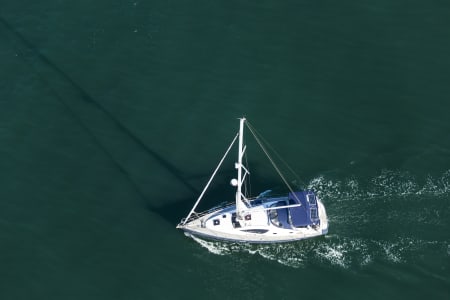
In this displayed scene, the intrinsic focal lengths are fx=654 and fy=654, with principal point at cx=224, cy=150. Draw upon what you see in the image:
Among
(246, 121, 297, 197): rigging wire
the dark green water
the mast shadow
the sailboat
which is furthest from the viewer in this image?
the mast shadow

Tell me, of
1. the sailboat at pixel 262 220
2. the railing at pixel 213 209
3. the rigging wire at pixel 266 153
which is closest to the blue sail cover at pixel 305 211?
the sailboat at pixel 262 220

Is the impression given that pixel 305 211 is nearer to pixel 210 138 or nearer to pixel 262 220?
pixel 262 220

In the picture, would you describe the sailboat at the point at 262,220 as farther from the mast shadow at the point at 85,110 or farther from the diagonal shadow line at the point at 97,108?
the diagonal shadow line at the point at 97,108

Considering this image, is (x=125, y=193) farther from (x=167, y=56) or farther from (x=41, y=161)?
(x=167, y=56)

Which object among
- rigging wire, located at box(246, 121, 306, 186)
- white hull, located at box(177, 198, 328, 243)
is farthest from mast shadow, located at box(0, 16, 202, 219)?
rigging wire, located at box(246, 121, 306, 186)

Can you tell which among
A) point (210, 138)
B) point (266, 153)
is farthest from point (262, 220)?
point (210, 138)

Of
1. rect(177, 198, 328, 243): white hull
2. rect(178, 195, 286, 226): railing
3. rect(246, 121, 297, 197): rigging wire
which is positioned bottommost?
rect(177, 198, 328, 243): white hull

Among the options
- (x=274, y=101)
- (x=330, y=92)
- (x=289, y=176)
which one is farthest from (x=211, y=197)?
(x=330, y=92)

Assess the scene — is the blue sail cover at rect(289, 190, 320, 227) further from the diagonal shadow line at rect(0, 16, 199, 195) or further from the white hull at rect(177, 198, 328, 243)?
the diagonal shadow line at rect(0, 16, 199, 195)
